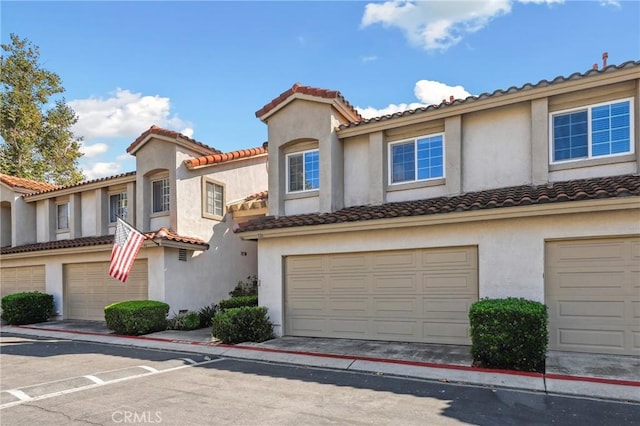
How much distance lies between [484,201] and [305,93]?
6404 mm

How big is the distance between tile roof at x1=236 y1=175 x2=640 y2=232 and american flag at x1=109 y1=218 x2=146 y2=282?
3166mm

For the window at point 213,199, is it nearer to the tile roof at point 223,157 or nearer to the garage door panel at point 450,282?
→ the tile roof at point 223,157

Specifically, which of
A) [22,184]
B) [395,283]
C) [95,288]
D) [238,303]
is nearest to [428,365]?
[395,283]

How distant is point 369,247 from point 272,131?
5.28m

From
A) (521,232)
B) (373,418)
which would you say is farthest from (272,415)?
(521,232)

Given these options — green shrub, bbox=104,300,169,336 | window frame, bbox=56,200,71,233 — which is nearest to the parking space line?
green shrub, bbox=104,300,169,336

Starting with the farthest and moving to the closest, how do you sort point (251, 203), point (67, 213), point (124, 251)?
point (67, 213) → point (251, 203) → point (124, 251)

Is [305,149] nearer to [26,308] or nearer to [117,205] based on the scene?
[117,205]

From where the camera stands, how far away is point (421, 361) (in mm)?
8805

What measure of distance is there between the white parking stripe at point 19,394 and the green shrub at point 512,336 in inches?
318

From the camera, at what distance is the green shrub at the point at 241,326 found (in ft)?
37.1

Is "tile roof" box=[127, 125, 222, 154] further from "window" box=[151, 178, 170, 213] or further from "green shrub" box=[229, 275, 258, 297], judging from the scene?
"green shrub" box=[229, 275, 258, 297]

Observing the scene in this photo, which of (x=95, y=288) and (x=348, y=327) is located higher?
(x=95, y=288)

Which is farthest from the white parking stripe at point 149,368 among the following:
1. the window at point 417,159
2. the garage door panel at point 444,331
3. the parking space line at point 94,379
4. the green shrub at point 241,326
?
the window at point 417,159
